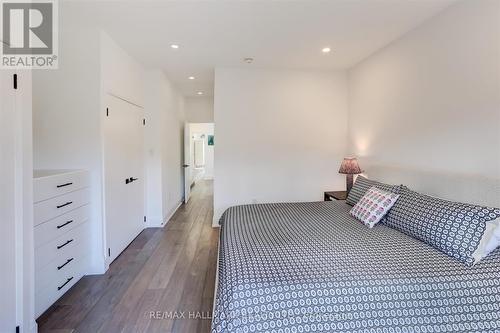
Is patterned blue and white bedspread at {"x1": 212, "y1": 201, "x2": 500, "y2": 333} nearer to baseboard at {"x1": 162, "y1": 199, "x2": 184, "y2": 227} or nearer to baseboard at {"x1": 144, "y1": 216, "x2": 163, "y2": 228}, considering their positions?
baseboard at {"x1": 144, "y1": 216, "x2": 163, "y2": 228}

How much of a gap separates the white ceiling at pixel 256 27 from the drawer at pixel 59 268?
2.37 meters

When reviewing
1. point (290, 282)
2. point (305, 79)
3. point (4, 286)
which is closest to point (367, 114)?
point (305, 79)

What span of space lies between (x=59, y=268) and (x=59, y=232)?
1.07 feet

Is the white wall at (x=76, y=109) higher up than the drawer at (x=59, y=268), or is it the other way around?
the white wall at (x=76, y=109)

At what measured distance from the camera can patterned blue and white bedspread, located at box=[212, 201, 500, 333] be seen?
1.26 meters

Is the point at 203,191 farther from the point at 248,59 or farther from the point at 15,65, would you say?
the point at 15,65

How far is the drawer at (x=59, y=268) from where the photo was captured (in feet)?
6.73

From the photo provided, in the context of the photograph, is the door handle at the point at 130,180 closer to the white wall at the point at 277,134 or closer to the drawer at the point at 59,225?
the drawer at the point at 59,225

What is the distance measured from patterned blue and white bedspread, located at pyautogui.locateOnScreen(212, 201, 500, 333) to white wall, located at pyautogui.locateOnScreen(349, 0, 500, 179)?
40.1 inches

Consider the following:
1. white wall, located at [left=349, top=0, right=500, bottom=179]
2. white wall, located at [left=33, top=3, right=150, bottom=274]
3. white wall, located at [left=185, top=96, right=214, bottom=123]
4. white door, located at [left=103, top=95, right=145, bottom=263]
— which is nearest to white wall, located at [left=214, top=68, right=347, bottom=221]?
white wall, located at [left=349, top=0, right=500, bottom=179]

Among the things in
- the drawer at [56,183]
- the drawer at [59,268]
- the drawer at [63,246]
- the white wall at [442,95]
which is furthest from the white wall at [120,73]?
the white wall at [442,95]

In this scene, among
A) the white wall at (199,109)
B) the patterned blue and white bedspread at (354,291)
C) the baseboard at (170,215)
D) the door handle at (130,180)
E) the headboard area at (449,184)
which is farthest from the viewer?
the white wall at (199,109)

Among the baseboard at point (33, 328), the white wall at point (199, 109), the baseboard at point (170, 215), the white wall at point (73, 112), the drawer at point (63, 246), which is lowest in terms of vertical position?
the baseboard at point (33, 328)

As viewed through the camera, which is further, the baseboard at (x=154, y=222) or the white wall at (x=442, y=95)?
the baseboard at (x=154, y=222)
